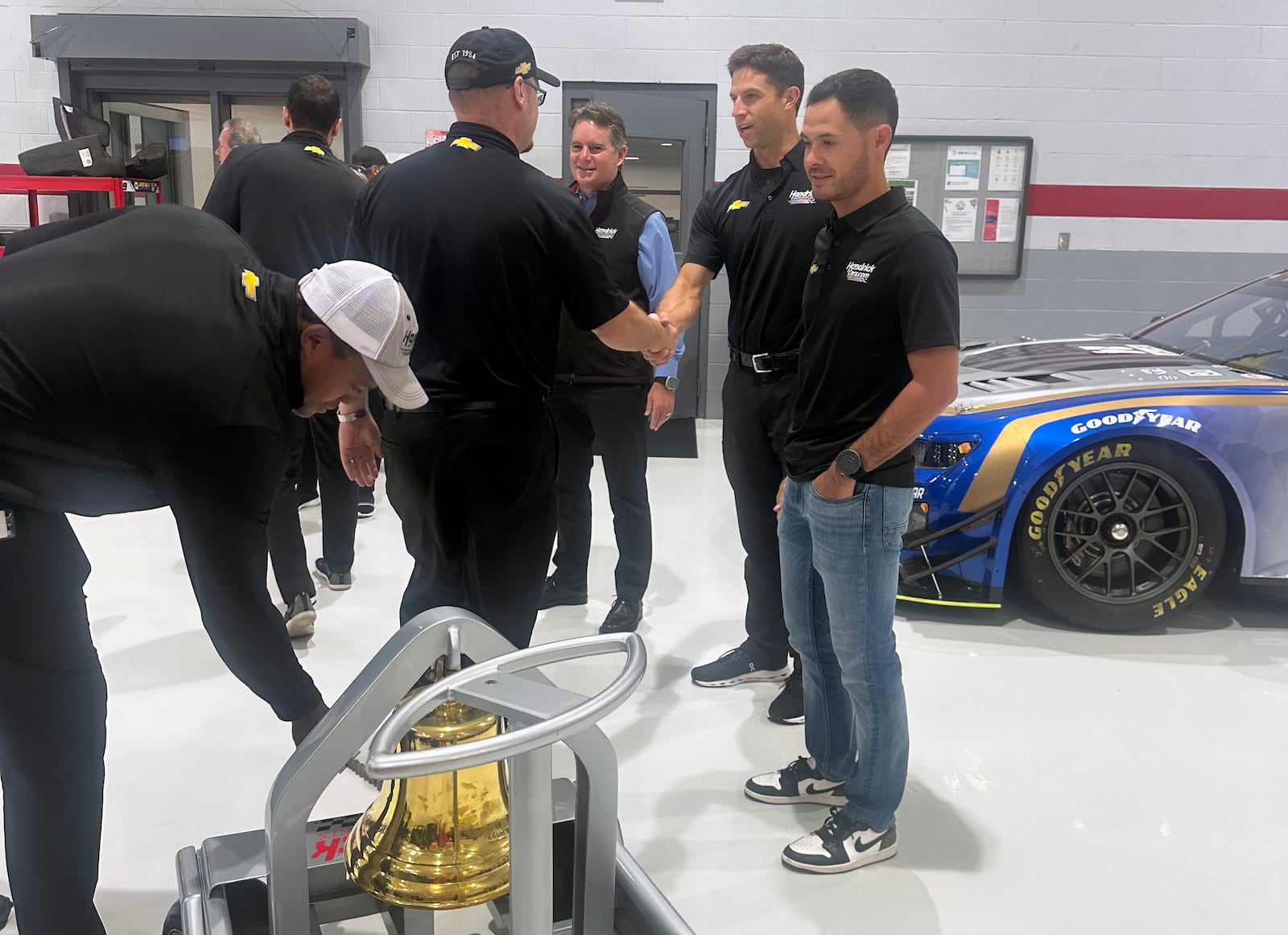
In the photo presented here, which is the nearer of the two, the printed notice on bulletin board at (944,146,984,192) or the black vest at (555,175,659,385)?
the black vest at (555,175,659,385)

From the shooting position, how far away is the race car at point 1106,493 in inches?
138

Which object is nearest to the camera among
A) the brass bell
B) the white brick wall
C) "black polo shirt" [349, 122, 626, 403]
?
the brass bell

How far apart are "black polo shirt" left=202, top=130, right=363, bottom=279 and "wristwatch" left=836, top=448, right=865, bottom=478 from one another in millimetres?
2072

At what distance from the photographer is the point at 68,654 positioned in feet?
5.55

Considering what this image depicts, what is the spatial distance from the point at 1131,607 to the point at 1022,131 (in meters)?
4.47

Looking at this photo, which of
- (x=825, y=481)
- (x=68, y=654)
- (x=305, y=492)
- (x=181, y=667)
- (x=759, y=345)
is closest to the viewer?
(x=68, y=654)

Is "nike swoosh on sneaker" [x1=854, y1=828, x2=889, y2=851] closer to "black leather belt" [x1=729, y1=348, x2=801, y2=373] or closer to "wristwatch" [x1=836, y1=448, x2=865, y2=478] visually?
"wristwatch" [x1=836, y1=448, x2=865, y2=478]

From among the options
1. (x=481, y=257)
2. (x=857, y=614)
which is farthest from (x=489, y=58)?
(x=857, y=614)

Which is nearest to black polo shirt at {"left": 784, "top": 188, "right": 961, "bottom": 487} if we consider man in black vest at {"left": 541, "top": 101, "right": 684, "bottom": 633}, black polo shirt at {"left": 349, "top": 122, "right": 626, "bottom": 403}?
black polo shirt at {"left": 349, "top": 122, "right": 626, "bottom": 403}

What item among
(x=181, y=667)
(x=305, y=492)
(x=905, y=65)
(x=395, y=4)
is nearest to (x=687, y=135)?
(x=905, y=65)

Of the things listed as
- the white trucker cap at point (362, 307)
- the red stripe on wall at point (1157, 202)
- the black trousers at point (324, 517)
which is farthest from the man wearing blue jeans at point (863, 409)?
the red stripe on wall at point (1157, 202)

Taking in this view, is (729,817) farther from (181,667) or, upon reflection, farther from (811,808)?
(181,667)

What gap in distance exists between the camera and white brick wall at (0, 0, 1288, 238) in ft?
22.5

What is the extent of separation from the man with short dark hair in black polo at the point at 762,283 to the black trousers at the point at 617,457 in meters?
0.63
